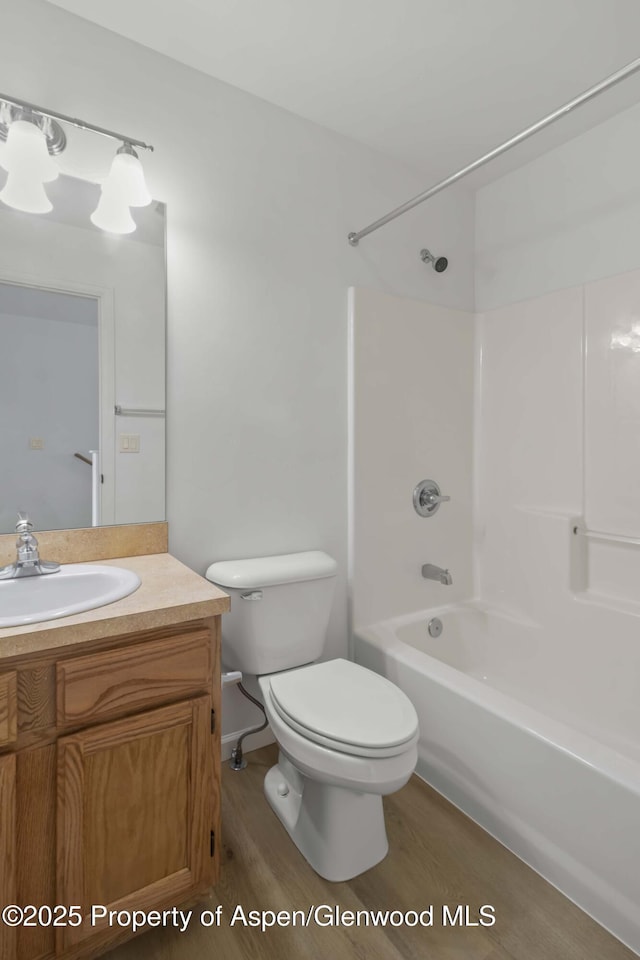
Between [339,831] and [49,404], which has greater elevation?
[49,404]

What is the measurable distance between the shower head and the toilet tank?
141 cm

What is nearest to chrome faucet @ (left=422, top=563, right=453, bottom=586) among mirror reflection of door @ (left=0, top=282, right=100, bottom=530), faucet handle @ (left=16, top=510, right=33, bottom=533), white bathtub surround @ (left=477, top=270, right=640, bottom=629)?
white bathtub surround @ (left=477, top=270, right=640, bottom=629)

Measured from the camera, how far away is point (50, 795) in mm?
1005

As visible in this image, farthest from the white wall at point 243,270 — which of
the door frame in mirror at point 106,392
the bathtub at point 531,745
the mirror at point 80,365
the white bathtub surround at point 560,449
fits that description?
the white bathtub surround at point 560,449

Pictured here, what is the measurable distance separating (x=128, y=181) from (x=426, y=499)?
1644 mm

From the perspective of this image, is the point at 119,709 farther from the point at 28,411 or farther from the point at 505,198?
the point at 505,198

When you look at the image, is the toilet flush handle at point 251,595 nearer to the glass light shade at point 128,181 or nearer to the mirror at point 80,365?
the mirror at point 80,365

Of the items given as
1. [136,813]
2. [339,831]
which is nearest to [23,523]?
[136,813]

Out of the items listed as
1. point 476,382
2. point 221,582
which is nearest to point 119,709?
point 221,582

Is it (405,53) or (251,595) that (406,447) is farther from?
(405,53)

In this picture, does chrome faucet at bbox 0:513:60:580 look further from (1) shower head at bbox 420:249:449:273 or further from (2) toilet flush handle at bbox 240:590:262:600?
(1) shower head at bbox 420:249:449:273

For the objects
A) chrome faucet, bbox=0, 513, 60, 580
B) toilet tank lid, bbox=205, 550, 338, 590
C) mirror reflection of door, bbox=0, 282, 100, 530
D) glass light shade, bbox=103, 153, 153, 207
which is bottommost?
toilet tank lid, bbox=205, 550, 338, 590

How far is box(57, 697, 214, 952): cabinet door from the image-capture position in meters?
1.02

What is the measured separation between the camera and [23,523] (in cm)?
132
